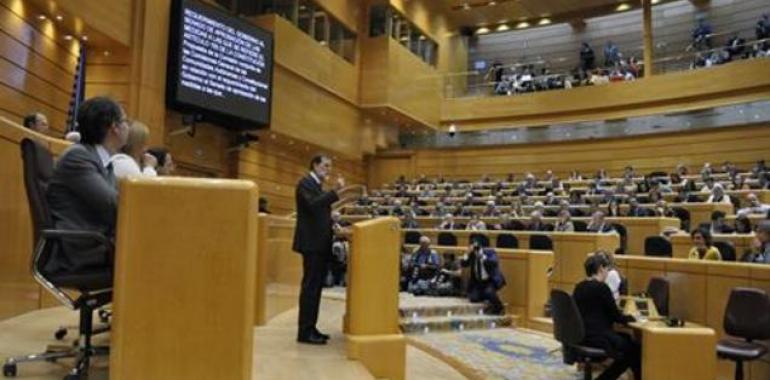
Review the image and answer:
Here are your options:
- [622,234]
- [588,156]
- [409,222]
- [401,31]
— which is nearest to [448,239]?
[409,222]

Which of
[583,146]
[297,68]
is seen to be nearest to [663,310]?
[297,68]

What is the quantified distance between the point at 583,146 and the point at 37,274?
1626 cm

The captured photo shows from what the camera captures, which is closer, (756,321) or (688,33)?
(756,321)

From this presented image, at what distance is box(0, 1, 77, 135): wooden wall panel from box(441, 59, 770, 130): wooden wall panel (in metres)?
11.7

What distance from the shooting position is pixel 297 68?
14.1 meters

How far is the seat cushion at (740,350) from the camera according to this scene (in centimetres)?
467

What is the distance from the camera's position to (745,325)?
4.84 m

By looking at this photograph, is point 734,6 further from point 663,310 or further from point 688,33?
point 663,310

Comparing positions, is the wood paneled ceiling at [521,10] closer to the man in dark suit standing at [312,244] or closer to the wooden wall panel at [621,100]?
the wooden wall panel at [621,100]

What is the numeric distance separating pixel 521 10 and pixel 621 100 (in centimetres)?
482

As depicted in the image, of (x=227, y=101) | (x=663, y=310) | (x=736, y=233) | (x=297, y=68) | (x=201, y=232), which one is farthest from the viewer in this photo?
(x=297, y=68)

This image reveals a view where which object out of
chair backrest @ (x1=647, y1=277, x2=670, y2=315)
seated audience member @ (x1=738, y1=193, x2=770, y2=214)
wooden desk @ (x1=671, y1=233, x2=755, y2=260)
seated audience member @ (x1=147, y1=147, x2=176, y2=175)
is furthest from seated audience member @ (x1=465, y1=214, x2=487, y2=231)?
seated audience member @ (x1=147, y1=147, x2=176, y2=175)

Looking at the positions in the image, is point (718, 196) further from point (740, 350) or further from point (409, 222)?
point (740, 350)

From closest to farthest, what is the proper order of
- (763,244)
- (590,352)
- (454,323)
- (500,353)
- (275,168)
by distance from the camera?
(590,352)
(763,244)
(500,353)
(454,323)
(275,168)
